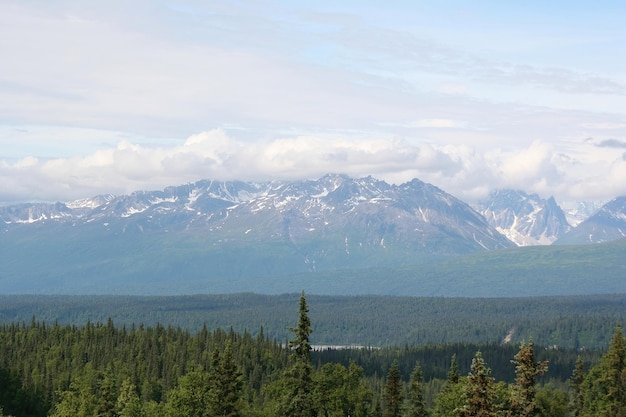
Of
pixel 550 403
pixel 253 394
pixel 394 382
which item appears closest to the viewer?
pixel 394 382

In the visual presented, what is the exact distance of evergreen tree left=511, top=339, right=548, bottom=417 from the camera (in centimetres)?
6619

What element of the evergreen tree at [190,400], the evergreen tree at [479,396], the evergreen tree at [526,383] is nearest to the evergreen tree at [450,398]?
the evergreen tree at [190,400]

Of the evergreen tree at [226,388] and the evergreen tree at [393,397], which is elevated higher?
the evergreen tree at [226,388]

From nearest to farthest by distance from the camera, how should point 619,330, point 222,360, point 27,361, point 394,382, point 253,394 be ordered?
point 222,360, point 619,330, point 394,382, point 253,394, point 27,361

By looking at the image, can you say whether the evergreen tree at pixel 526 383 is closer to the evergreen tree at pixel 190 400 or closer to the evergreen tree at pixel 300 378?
the evergreen tree at pixel 300 378

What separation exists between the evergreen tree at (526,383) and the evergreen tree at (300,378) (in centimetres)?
1655

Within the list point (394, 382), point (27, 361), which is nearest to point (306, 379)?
point (394, 382)

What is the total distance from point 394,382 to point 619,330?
34.6 meters

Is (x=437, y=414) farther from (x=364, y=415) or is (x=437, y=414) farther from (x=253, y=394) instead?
(x=253, y=394)

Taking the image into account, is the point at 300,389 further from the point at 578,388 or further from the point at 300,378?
the point at 578,388

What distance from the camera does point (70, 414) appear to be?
118875mm

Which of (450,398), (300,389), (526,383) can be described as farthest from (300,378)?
(450,398)

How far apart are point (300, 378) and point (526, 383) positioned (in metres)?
18.0

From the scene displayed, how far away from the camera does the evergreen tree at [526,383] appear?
66.2 metres
